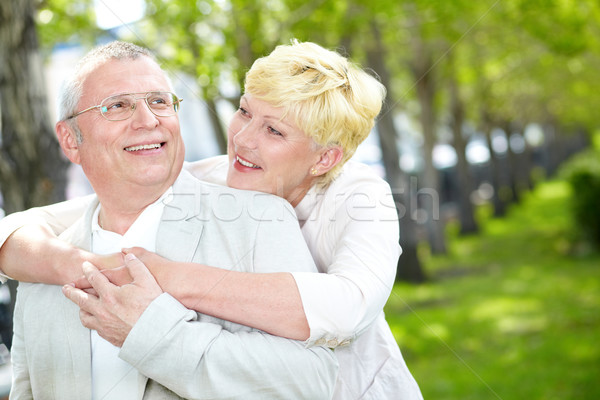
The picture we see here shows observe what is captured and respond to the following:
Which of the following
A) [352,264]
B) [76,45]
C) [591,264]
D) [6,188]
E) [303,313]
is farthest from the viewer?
[591,264]

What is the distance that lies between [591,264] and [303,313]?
10.9m

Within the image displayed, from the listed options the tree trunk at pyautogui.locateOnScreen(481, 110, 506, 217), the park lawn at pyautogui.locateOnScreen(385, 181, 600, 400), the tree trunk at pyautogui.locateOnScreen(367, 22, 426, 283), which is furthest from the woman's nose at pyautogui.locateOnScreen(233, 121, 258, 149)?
the tree trunk at pyautogui.locateOnScreen(481, 110, 506, 217)

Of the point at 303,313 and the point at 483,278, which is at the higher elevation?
the point at 303,313

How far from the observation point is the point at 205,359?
1837 mm

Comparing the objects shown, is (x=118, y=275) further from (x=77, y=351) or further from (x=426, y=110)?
(x=426, y=110)

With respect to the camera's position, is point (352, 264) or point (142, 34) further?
point (142, 34)

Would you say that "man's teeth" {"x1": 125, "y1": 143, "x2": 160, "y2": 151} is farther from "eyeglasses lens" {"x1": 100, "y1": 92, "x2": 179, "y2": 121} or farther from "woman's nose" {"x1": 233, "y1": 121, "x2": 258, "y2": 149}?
"woman's nose" {"x1": 233, "y1": 121, "x2": 258, "y2": 149}

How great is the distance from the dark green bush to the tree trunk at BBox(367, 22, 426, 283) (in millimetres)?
3649

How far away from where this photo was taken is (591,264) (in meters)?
11.5

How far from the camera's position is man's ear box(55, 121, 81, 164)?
7.61ft

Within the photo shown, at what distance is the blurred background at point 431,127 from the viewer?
3.64 metres

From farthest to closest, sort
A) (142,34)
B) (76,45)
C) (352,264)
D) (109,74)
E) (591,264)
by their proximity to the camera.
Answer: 1. (591,264)
2. (76,45)
3. (142,34)
4. (109,74)
5. (352,264)

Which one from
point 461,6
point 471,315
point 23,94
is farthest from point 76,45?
point 471,315

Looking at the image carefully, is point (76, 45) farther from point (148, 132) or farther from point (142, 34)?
point (148, 132)
